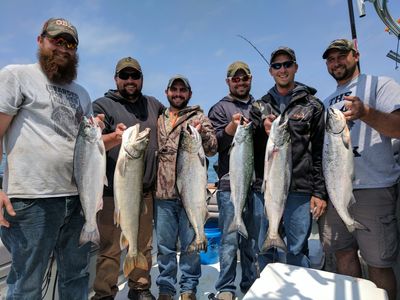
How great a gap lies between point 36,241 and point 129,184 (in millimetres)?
1084

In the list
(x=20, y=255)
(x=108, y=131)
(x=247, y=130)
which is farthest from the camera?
(x=108, y=131)

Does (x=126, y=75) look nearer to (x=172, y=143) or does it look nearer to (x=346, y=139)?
(x=172, y=143)

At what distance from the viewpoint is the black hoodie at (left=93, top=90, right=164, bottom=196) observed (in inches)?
169

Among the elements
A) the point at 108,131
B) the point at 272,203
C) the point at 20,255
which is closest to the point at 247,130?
the point at 272,203

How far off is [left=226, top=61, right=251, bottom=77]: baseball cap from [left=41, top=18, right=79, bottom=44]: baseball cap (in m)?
2.15

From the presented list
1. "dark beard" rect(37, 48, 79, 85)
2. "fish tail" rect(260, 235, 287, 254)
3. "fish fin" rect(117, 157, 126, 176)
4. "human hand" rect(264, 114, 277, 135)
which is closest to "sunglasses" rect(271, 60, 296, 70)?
"human hand" rect(264, 114, 277, 135)

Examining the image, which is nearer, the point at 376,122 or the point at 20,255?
the point at 20,255

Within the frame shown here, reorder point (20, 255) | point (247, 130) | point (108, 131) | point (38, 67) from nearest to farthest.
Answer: point (20, 255), point (38, 67), point (247, 130), point (108, 131)

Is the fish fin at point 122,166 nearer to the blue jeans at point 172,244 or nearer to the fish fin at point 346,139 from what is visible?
the blue jeans at point 172,244

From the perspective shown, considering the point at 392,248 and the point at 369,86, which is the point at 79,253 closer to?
the point at 392,248

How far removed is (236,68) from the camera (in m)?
4.60

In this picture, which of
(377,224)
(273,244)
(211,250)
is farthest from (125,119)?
(377,224)

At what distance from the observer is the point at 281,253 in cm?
385

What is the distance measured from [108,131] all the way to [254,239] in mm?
2402
